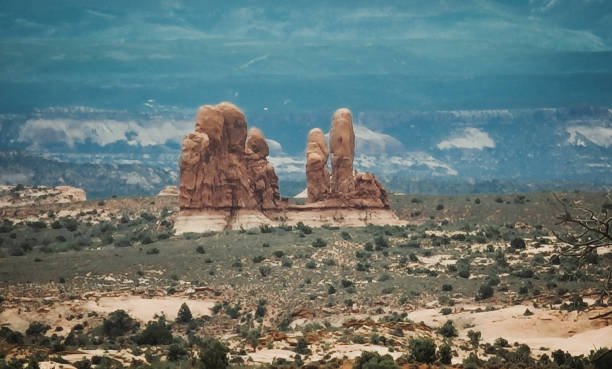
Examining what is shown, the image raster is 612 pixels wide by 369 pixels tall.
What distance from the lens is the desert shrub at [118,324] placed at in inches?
2375

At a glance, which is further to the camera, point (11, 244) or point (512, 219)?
point (512, 219)

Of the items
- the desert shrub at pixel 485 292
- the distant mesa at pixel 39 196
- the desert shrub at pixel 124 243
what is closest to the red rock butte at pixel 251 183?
the desert shrub at pixel 124 243

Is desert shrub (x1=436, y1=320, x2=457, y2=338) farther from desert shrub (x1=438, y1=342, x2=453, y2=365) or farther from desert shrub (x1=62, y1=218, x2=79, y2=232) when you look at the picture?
desert shrub (x1=62, y1=218, x2=79, y2=232)

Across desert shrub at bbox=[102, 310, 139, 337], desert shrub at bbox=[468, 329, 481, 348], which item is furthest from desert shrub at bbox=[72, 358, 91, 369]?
desert shrub at bbox=[102, 310, 139, 337]

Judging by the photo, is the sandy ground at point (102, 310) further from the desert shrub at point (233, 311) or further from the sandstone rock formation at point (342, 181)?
the sandstone rock formation at point (342, 181)

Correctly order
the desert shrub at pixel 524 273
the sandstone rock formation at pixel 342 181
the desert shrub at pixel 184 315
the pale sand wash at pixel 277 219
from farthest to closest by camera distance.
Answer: the sandstone rock formation at pixel 342 181, the pale sand wash at pixel 277 219, the desert shrub at pixel 524 273, the desert shrub at pixel 184 315

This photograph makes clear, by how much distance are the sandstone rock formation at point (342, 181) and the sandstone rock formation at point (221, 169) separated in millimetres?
3594

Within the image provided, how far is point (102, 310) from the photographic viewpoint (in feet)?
209

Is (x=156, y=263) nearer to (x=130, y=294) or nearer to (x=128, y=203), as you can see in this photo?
(x=130, y=294)

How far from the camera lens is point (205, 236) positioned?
86688mm

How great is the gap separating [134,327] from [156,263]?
16.3 metres

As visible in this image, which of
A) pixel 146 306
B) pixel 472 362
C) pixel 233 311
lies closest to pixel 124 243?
pixel 146 306

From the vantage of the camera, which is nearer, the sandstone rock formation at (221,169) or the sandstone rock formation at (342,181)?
the sandstone rock formation at (221,169)

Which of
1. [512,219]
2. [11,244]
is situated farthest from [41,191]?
Answer: [512,219]
